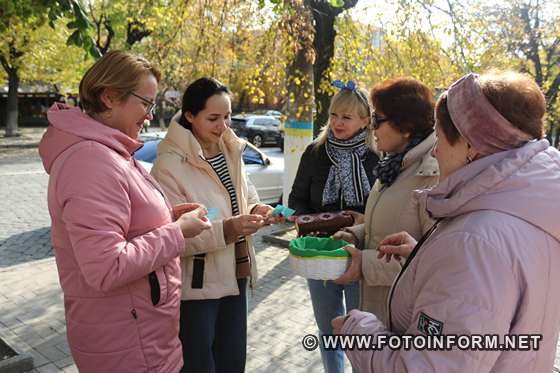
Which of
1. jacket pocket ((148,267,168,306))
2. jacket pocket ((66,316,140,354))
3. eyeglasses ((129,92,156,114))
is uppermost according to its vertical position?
eyeglasses ((129,92,156,114))

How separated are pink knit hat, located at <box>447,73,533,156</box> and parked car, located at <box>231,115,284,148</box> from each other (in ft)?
77.2

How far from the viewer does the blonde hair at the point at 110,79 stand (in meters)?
1.94

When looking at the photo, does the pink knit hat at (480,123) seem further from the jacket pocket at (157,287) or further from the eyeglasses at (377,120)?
the jacket pocket at (157,287)

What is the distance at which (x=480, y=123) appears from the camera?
4.45 feet

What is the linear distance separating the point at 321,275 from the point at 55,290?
4.38 meters

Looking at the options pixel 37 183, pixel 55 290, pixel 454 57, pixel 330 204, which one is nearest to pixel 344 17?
pixel 454 57

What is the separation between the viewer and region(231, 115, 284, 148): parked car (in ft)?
82.1

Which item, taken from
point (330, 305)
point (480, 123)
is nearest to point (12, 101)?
point (330, 305)

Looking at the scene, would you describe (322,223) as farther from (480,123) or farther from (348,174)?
(480,123)

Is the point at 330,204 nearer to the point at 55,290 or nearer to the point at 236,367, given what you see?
the point at 236,367

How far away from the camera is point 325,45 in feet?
24.1

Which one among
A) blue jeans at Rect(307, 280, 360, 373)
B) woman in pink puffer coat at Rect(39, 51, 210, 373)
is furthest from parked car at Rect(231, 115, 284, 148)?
woman in pink puffer coat at Rect(39, 51, 210, 373)

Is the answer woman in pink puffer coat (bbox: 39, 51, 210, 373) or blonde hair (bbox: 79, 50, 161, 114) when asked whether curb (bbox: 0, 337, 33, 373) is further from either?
blonde hair (bbox: 79, 50, 161, 114)

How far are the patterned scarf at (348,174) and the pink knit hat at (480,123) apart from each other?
5.58 feet
